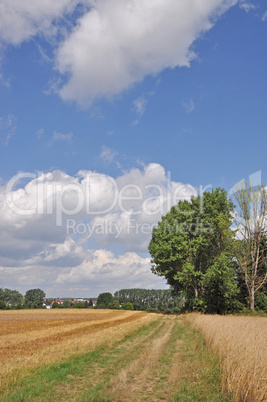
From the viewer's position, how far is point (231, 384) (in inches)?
284

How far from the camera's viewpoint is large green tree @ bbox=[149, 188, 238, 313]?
4162 cm

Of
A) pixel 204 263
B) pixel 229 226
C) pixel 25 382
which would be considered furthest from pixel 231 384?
pixel 204 263

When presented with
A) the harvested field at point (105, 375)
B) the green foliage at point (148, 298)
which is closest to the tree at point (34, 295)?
the green foliage at point (148, 298)

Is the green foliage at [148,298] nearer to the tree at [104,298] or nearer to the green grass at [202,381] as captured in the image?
the tree at [104,298]

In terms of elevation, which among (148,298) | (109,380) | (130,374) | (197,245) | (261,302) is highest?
(197,245)

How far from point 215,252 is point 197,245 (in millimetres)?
5077

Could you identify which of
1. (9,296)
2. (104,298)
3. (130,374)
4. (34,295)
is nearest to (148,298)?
(104,298)

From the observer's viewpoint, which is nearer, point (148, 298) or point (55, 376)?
point (55, 376)

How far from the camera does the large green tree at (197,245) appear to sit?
41.6m

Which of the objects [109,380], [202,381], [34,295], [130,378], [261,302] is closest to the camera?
[202,381]

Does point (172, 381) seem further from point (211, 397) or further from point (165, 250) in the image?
point (165, 250)

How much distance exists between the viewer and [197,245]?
4353 cm

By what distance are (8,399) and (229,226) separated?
38322 millimetres

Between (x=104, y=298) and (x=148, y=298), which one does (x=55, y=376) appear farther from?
(x=148, y=298)
